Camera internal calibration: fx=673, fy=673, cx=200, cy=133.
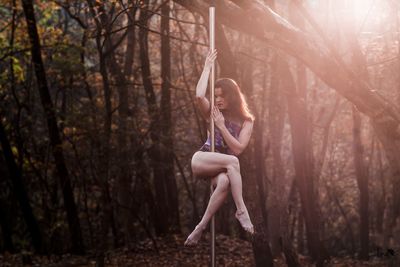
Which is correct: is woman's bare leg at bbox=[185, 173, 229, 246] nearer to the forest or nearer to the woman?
the woman

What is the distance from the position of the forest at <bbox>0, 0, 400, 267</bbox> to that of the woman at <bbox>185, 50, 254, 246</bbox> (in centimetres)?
155

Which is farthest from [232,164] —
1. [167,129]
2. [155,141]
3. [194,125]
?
[194,125]

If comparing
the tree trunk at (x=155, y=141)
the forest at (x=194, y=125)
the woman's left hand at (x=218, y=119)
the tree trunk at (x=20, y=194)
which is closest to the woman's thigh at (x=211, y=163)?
the woman's left hand at (x=218, y=119)

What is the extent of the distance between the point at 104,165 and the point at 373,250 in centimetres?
1089

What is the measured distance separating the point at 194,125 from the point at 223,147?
16435 millimetres

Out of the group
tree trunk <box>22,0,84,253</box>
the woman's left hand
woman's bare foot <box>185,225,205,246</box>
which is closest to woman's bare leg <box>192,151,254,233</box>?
the woman's left hand

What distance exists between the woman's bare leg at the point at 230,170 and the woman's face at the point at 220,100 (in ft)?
1.52

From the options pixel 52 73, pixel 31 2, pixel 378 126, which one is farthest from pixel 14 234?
pixel 378 126

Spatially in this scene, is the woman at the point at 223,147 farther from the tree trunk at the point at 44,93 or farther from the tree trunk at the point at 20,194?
the tree trunk at the point at 20,194

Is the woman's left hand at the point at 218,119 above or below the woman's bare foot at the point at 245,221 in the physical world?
above

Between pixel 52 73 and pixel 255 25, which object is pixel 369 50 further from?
pixel 255 25

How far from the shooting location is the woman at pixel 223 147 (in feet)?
18.9

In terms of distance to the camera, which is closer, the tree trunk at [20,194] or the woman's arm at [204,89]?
the woman's arm at [204,89]

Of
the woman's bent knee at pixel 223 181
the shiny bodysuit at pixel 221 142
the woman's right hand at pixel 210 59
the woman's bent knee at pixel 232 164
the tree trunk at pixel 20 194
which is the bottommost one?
the tree trunk at pixel 20 194
